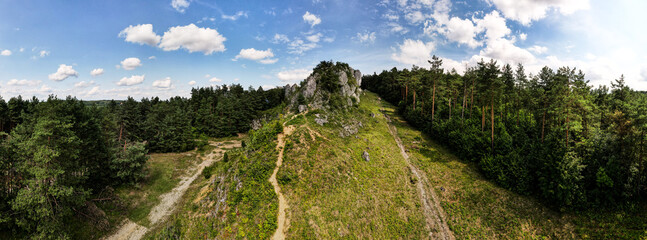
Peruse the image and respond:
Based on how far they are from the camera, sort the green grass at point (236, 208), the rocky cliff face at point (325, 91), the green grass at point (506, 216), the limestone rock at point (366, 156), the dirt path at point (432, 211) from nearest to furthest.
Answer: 1. the green grass at point (506, 216)
2. the green grass at point (236, 208)
3. the dirt path at point (432, 211)
4. the limestone rock at point (366, 156)
5. the rocky cliff face at point (325, 91)

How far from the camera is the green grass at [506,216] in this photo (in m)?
22.1

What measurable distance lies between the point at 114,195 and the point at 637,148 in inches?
2647

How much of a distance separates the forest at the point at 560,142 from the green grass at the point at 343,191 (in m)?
14.0

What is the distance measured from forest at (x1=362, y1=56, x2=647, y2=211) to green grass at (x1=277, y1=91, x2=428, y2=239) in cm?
1400

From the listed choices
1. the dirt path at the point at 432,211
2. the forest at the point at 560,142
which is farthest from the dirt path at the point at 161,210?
the forest at the point at 560,142

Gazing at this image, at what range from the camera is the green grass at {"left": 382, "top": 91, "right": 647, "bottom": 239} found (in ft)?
72.5

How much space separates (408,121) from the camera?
6253 centimetres

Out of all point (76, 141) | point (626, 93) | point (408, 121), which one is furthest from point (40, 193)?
point (626, 93)

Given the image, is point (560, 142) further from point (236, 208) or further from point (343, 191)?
point (236, 208)

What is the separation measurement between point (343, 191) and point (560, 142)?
28.9 meters

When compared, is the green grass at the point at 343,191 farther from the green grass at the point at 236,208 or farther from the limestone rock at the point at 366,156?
the green grass at the point at 236,208

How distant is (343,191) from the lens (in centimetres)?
2808

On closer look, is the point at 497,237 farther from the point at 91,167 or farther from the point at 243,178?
the point at 91,167

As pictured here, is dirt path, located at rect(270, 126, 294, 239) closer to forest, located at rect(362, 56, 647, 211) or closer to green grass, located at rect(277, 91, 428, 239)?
green grass, located at rect(277, 91, 428, 239)
